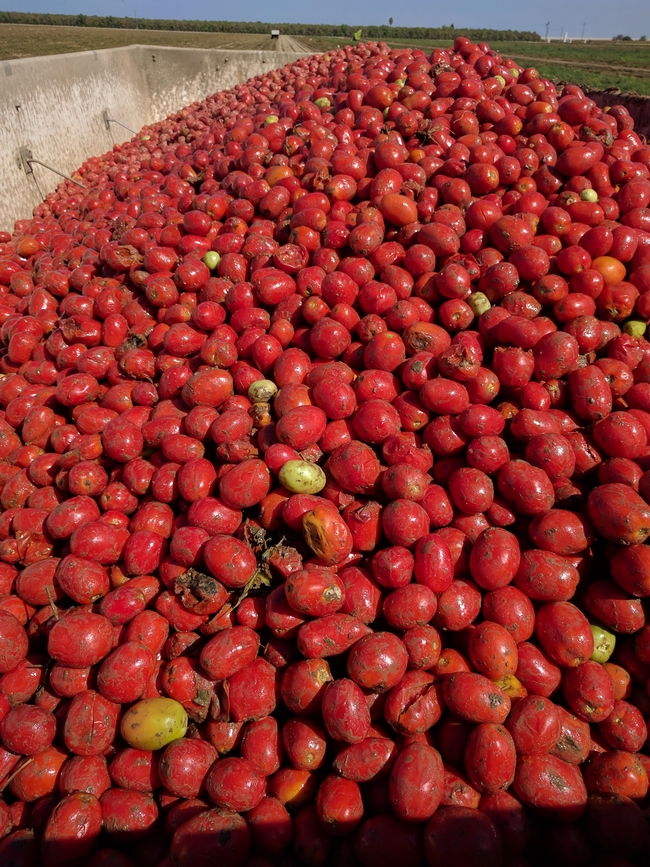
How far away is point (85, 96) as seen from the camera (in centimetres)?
1130

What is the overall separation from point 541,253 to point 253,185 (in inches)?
122

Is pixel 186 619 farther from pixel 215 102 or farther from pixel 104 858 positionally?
pixel 215 102

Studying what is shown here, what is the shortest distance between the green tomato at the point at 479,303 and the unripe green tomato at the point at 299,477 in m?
1.92

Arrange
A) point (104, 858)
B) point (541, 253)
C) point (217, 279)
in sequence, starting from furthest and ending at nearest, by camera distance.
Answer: point (217, 279) → point (541, 253) → point (104, 858)

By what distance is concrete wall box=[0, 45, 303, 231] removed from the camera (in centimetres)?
907

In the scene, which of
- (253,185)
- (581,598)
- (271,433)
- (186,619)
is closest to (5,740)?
(186,619)

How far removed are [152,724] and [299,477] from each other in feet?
5.13

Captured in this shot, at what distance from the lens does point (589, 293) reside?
3.79 meters

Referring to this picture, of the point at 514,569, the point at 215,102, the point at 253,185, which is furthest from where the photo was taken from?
the point at 215,102

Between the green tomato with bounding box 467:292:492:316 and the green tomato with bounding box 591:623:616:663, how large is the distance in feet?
7.93

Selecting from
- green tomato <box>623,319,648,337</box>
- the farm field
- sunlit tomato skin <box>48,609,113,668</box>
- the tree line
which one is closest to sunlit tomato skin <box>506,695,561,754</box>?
sunlit tomato skin <box>48,609,113,668</box>

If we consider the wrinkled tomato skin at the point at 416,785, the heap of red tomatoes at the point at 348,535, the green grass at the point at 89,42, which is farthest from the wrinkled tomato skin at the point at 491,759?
the green grass at the point at 89,42

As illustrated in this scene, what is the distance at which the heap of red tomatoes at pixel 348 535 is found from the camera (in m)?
2.39

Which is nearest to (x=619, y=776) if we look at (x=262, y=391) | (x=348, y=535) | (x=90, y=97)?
(x=348, y=535)
